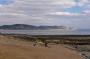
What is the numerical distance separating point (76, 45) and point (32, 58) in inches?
1095

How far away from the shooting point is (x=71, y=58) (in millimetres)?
27828

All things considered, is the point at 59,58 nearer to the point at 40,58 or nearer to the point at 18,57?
the point at 40,58

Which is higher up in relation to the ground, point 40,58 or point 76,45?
point 40,58

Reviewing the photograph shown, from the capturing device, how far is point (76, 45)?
50.2 metres

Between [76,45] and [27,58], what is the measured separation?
94.3 ft

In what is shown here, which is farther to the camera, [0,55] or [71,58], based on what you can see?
[71,58]

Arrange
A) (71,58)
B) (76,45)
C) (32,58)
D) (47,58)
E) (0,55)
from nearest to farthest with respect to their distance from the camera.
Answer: (0,55) < (32,58) < (47,58) < (71,58) < (76,45)

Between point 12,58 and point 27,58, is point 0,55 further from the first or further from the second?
point 27,58

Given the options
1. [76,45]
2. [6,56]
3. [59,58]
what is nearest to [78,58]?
[59,58]

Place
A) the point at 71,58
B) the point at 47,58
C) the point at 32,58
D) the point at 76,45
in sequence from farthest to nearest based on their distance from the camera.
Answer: the point at 76,45 < the point at 71,58 < the point at 47,58 < the point at 32,58

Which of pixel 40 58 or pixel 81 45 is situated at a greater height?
pixel 40 58

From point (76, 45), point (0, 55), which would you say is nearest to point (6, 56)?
point (0, 55)

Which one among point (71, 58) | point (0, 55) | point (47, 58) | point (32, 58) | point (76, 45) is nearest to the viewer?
point (0, 55)

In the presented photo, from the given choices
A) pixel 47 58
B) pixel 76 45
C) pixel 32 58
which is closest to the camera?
pixel 32 58
